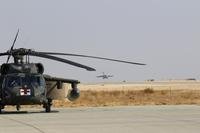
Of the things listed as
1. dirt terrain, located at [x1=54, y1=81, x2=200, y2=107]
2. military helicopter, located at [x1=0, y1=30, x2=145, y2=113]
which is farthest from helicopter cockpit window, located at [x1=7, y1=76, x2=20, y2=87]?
dirt terrain, located at [x1=54, y1=81, x2=200, y2=107]

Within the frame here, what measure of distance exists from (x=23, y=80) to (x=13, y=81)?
0.45 meters

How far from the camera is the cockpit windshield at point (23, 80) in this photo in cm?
2729

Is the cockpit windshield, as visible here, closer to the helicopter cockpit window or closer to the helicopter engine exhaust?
the helicopter cockpit window

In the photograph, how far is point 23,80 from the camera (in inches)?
1079

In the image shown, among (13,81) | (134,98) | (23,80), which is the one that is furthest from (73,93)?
(134,98)

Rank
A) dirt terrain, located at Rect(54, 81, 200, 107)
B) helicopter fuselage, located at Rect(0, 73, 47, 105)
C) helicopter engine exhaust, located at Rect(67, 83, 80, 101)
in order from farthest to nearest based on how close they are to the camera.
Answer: dirt terrain, located at Rect(54, 81, 200, 107)
helicopter engine exhaust, located at Rect(67, 83, 80, 101)
helicopter fuselage, located at Rect(0, 73, 47, 105)

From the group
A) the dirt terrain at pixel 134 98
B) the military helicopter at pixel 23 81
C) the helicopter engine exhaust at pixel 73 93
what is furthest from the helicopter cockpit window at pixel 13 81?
the dirt terrain at pixel 134 98

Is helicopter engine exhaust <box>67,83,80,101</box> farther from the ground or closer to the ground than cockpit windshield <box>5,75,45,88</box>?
closer to the ground

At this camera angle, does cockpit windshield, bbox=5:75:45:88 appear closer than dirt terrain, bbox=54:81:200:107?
Yes

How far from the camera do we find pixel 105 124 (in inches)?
714

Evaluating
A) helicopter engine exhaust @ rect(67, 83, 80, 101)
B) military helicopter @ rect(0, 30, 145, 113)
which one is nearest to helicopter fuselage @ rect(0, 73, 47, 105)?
military helicopter @ rect(0, 30, 145, 113)

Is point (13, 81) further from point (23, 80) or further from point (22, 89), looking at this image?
point (22, 89)

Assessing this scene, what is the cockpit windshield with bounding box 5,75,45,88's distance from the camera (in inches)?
1074

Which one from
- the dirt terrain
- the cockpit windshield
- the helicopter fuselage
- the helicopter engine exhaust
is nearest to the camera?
the helicopter fuselage
